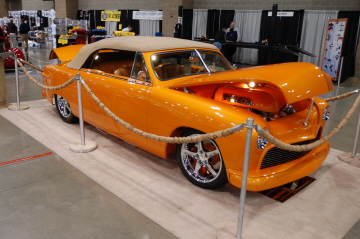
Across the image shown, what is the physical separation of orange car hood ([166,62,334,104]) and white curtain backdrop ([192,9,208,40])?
11.9 meters

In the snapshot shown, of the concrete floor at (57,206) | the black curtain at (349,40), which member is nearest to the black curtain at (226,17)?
the black curtain at (349,40)

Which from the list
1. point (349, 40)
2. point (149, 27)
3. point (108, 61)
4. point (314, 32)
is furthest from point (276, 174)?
point (149, 27)

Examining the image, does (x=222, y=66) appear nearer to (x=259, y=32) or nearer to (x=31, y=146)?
(x=31, y=146)

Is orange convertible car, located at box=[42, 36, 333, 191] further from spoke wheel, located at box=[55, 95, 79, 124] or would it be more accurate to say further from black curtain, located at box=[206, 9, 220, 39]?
black curtain, located at box=[206, 9, 220, 39]

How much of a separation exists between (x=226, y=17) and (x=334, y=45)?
545cm

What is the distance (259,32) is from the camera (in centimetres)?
1346

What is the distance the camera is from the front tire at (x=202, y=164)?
3287 mm

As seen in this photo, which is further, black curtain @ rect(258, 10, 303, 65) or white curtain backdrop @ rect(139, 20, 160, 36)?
white curtain backdrop @ rect(139, 20, 160, 36)

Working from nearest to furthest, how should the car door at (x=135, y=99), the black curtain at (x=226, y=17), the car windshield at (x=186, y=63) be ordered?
the car door at (x=135, y=99), the car windshield at (x=186, y=63), the black curtain at (x=226, y=17)

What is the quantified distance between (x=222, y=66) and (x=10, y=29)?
45.6ft

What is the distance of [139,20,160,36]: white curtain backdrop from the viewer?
17011 mm

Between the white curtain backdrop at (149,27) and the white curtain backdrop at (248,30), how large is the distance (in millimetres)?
4752

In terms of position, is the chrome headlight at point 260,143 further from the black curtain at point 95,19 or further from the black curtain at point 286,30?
the black curtain at point 95,19

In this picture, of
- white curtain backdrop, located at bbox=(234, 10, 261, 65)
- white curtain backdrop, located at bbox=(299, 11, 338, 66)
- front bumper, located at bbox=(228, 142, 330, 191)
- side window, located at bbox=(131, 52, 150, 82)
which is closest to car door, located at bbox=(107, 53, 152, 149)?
side window, located at bbox=(131, 52, 150, 82)
